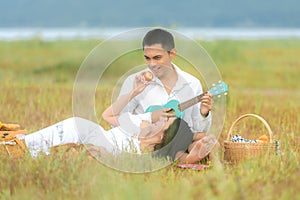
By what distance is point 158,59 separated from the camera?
19.5 feet

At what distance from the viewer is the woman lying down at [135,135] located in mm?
6012

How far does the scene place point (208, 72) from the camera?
239 inches

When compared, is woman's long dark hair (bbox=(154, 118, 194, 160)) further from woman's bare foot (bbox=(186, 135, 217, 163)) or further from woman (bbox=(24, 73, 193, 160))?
woman's bare foot (bbox=(186, 135, 217, 163))

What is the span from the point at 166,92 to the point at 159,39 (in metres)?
0.41

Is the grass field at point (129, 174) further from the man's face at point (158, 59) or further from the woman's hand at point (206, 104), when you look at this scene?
the man's face at point (158, 59)

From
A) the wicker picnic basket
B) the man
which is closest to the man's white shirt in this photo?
the man

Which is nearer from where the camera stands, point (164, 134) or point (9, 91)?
point (164, 134)

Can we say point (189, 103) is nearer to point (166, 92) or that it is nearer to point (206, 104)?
point (206, 104)

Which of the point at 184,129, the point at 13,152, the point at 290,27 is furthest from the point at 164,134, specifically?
the point at 290,27

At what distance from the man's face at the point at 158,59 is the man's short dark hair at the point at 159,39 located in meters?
0.03

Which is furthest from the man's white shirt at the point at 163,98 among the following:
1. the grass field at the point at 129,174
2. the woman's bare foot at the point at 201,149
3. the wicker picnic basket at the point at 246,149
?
the grass field at the point at 129,174
